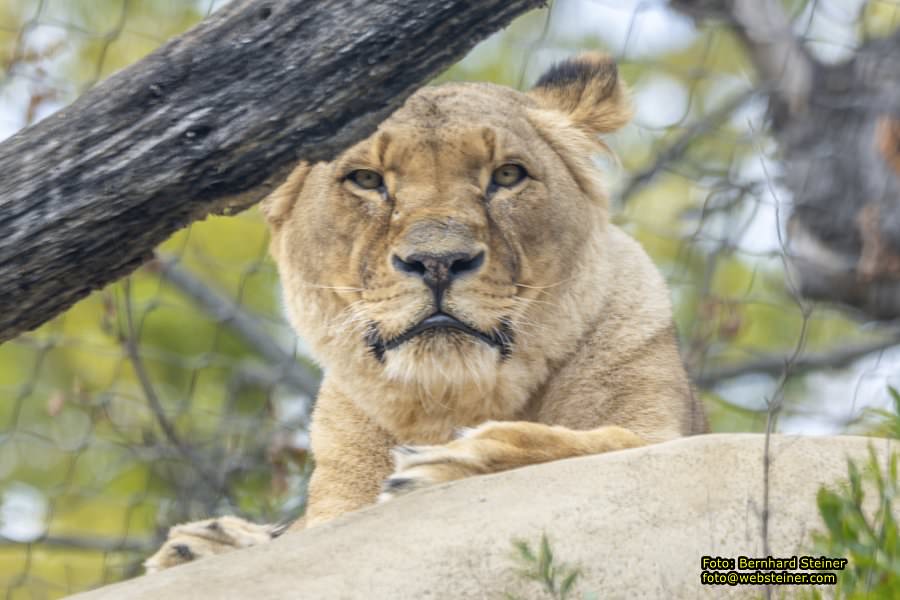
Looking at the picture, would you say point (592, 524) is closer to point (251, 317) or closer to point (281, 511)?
point (281, 511)

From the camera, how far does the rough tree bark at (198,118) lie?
6.25 ft

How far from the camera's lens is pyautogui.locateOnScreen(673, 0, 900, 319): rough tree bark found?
4.70 meters

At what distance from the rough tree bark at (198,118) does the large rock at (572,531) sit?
18.8 inches

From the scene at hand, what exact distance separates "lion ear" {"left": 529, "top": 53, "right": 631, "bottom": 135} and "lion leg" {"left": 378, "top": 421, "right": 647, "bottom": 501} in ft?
2.68

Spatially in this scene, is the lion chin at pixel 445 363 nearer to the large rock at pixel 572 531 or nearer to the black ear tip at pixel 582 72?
the large rock at pixel 572 531

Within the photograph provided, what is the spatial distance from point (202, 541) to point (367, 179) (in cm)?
73

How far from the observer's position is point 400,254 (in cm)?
236

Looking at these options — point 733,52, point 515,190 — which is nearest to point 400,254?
point 515,190

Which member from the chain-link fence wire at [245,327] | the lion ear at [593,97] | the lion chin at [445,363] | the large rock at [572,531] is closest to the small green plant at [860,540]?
the large rock at [572,531]

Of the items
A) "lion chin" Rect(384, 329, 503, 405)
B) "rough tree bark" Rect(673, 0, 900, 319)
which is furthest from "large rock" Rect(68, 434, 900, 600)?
"rough tree bark" Rect(673, 0, 900, 319)

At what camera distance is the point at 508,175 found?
8.43 ft

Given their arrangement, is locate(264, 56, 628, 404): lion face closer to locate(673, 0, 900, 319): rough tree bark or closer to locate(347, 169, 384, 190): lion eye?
locate(347, 169, 384, 190): lion eye

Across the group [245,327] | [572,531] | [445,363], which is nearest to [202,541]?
A: [445,363]

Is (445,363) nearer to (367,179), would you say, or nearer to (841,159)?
(367,179)
